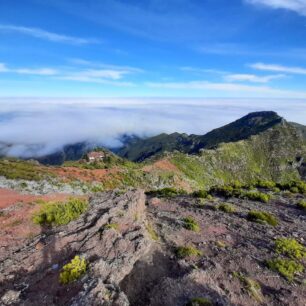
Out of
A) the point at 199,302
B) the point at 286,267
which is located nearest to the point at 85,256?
the point at 199,302

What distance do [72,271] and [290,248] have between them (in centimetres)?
1353

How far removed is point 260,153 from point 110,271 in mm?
130410

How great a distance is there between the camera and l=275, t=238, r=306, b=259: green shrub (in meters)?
20.7

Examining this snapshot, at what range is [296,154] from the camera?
5674 inches

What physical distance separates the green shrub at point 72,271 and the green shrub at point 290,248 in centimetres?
1205

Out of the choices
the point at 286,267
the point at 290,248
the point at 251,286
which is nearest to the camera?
the point at 251,286

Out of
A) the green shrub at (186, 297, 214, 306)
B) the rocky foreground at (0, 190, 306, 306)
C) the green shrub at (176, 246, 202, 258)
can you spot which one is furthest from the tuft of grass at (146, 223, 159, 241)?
the green shrub at (186, 297, 214, 306)

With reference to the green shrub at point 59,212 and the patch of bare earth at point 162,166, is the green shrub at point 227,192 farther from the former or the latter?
the patch of bare earth at point 162,166

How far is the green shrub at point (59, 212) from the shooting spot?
21797 mm

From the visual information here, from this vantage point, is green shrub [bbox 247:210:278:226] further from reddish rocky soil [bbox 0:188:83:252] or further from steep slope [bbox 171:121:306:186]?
steep slope [bbox 171:121:306:186]

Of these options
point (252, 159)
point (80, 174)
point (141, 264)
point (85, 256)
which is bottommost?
point (252, 159)

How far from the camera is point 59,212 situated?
22.4 m

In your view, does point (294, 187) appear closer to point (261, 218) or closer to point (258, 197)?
point (258, 197)

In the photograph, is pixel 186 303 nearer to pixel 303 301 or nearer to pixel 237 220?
pixel 303 301
